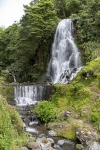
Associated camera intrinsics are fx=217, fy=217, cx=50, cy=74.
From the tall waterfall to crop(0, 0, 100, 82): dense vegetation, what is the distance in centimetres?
65

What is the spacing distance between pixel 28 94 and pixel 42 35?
27.0 feet

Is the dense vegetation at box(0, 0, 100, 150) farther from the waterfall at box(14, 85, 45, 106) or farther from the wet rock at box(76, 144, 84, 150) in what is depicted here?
the waterfall at box(14, 85, 45, 106)

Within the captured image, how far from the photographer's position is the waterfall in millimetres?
16703

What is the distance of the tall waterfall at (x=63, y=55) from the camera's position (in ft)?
67.7

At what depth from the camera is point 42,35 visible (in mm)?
22812

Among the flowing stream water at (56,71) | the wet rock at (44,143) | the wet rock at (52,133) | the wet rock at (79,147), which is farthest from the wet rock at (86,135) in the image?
the flowing stream water at (56,71)

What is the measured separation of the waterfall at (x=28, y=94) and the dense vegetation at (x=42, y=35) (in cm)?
593

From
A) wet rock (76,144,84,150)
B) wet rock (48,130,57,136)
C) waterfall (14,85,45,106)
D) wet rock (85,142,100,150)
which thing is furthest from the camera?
waterfall (14,85,45,106)

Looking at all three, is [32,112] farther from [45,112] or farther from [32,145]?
[32,145]

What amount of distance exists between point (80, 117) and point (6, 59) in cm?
1967

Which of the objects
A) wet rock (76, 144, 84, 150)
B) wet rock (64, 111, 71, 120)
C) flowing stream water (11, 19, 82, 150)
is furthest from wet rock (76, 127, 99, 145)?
flowing stream water (11, 19, 82, 150)

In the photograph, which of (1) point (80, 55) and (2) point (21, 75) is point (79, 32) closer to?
(1) point (80, 55)

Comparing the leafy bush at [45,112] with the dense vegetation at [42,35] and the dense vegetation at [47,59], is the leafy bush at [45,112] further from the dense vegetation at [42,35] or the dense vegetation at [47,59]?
the dense vegetation at [42,35]

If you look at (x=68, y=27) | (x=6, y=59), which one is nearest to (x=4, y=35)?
(x=6, y=59)
